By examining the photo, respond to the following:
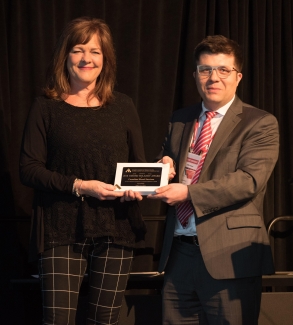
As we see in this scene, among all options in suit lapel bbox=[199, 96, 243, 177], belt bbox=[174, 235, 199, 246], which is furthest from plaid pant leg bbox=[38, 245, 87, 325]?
suit lapel bbox=[199, 96, 243, 177]

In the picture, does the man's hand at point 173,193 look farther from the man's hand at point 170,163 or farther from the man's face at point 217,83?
the man's face at point 217,83

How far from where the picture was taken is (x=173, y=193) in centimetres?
272

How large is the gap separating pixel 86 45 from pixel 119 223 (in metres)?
0.88

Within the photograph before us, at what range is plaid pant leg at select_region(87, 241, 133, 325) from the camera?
2.70 m

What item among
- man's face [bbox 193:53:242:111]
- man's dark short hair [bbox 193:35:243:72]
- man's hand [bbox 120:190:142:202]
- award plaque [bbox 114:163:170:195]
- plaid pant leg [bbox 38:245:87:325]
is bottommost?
plaid pant leg [bbox 38:245:87:325]

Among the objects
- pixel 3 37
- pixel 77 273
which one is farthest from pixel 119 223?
pixel 3 37

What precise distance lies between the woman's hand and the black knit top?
2.3 inches

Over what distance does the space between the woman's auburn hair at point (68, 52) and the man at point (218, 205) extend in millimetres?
447

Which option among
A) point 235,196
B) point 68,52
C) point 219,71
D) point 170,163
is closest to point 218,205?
point 235,196

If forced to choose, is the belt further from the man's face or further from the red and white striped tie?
the man's face

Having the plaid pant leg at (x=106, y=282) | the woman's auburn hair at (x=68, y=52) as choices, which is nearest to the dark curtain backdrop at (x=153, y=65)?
the woman's auburn hair at (x=68, y=52)

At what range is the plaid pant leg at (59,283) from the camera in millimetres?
2652

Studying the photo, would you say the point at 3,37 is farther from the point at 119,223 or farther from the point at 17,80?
the point at 119,223

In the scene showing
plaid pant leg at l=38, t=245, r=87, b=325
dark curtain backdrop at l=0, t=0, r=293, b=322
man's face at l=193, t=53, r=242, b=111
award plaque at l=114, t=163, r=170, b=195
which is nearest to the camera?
plaid pant leg at l=38, t=245, r=87, b=325
